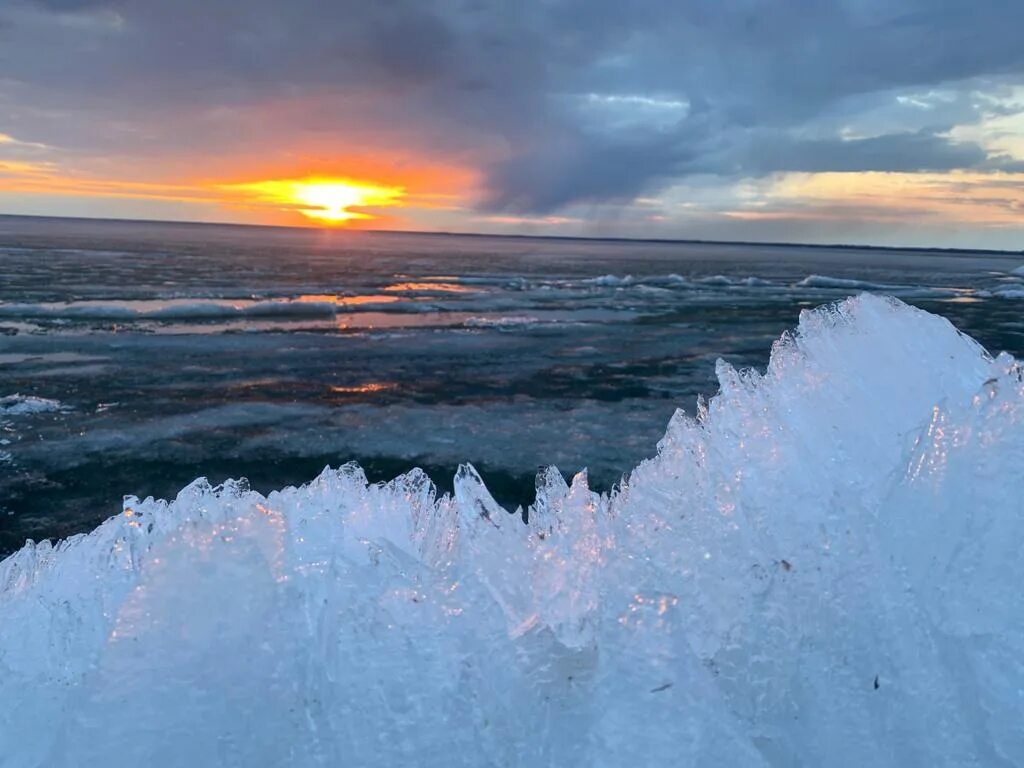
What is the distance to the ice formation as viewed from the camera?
1.45 m

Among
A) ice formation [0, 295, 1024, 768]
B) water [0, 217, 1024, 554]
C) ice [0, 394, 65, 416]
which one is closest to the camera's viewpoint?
ice formation [0, 295, 1024, 768]

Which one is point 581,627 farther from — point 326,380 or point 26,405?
point 326,380

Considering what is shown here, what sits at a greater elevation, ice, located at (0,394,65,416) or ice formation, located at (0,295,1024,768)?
ice formation, located at (0,295,1024,768)

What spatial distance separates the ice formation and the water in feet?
13.7

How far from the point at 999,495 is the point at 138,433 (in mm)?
7614

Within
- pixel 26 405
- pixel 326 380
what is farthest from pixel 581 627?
pixel 326 380

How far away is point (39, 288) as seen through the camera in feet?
62.6

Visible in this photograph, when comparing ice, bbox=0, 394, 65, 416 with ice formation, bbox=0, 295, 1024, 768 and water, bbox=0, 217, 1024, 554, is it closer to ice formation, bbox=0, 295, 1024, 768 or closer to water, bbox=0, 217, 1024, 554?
water, bbox=0, 217, 1024, 554

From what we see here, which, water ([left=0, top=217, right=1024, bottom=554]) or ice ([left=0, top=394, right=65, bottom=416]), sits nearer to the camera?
water ([left=0, top=217, right=1024, bottom=554])

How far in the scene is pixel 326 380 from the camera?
409 inches

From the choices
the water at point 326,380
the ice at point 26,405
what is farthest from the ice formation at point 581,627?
the ice at point 26,405

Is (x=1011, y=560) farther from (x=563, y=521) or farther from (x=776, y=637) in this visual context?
(x=563, y=521)

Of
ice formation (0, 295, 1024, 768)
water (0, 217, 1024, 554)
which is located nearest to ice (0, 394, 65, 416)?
water (0, 217, 1024, 554)

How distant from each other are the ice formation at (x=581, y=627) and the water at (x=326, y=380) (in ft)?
13.7
